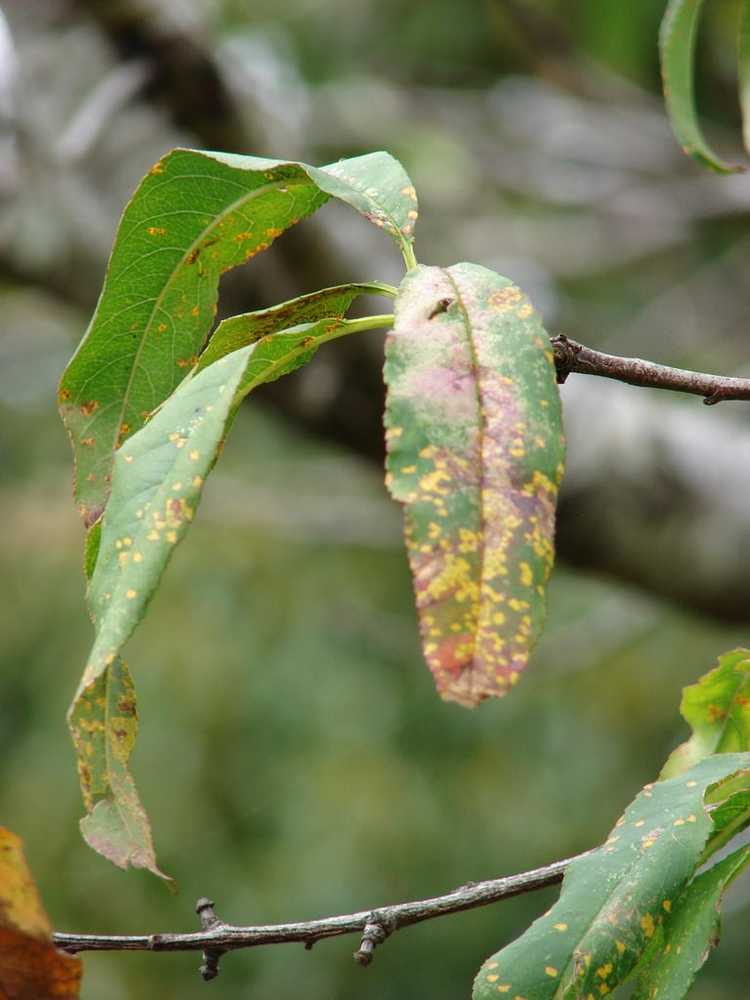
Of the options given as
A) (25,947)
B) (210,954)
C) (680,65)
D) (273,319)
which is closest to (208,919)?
(210,954)

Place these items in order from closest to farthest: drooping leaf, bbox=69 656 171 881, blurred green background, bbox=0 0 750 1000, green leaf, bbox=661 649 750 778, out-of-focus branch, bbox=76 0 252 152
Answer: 1. drooping leaf, bbox=69 656 171 881
2. green leaf, bbox=661 649 750 778
3. out-of-focus branch, bbox=76 0 252 152
4. blurred green background, bbox=0 0 750 1000

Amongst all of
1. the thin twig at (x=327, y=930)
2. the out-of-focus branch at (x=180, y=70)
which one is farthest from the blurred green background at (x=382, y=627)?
the thin twig at (x=327, y=930)

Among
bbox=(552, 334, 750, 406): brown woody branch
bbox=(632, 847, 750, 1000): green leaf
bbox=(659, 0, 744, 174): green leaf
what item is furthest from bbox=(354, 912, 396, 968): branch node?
bbox=(659, 0, 744, 174): green leaf

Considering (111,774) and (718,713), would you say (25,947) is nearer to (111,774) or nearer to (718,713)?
(111,774)

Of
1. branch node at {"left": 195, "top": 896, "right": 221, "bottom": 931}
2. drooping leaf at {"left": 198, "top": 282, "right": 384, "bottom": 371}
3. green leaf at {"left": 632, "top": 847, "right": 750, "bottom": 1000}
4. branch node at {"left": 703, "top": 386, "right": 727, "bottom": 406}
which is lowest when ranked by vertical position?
green leaf at {"left": 632, "top": 847, "right": 750, "bottom": 1000}

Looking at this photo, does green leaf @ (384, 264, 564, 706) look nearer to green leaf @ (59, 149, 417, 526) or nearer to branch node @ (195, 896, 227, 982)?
green leaf @ (59, 149, 417, 526)

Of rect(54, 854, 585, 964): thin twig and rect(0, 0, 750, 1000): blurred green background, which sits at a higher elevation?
rect(0, 0, 750, 1000): blurred green background

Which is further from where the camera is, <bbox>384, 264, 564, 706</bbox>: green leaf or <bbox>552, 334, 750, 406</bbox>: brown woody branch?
<bbox>552, 334, 750, 406</bbox>: brown woody branch

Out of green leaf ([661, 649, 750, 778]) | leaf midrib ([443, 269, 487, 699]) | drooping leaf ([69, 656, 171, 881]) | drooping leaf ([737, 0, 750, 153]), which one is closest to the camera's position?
leaf midrib ([443, 269, 487, 699])
